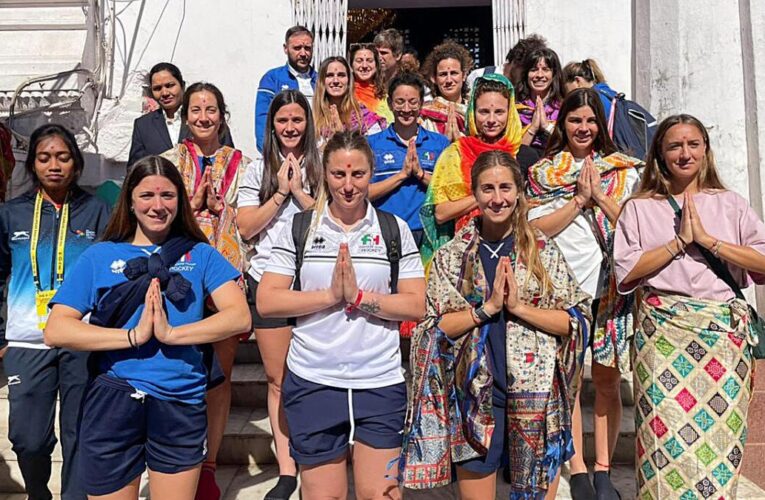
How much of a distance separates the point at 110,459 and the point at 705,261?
2459 millimetres

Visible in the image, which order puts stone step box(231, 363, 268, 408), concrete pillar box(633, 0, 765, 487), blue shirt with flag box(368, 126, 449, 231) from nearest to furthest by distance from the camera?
blue shirt with flag box(368, 126, 449, 231) → stone step box(231, 363, 268, 408) → concrete pillar box(633, 0, 765, 487)

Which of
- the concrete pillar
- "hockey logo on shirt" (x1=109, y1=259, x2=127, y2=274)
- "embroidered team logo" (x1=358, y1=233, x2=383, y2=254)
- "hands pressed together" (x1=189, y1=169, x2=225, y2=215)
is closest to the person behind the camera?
"hockey logo on shirt" (x1=109, y1=259, x2=127, y2=274)

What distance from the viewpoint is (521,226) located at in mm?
2789

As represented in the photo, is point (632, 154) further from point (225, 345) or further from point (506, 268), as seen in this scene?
point (225, 345)

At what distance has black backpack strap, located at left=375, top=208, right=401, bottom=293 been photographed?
8.93 feet

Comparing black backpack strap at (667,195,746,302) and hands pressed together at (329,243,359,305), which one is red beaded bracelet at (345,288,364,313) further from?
black backpack strap at (667,195,746,302)

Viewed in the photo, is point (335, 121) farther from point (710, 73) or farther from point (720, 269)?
point (710, 73)

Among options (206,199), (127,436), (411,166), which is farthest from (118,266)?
(411,166)

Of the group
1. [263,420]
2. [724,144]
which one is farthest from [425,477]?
[724,144]

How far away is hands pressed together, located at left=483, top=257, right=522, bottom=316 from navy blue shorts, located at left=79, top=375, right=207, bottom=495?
121 cm

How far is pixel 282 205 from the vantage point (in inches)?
132

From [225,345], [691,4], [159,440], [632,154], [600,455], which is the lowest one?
[600,455]

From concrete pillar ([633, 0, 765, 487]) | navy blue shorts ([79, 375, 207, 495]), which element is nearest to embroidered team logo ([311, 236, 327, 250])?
navy blue shorts ([79, 375, 207, 495])

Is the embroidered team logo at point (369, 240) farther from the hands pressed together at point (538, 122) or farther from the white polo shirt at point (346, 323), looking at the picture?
the hands pressed together at point (538, 122)
